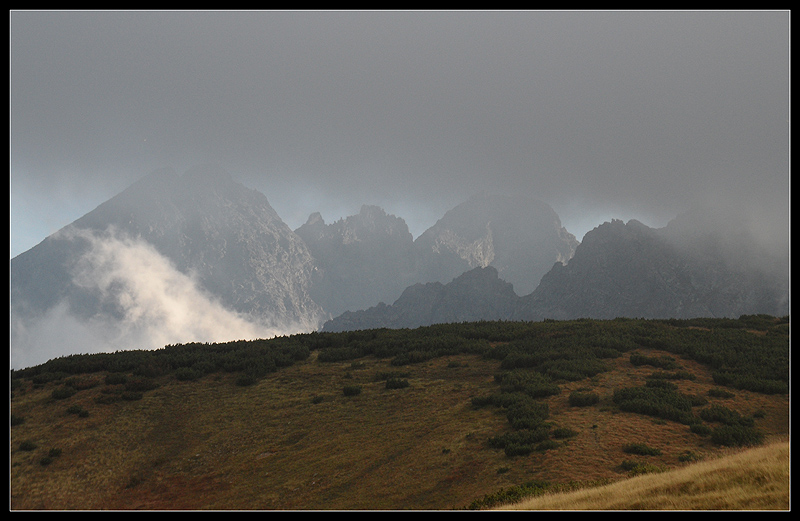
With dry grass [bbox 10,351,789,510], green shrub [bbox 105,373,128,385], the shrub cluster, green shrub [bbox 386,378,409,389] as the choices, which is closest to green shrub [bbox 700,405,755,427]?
the shrub cluster

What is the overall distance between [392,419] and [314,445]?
11.7 feet

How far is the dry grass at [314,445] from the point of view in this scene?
14648 mm

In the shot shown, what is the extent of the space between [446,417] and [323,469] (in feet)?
19.2

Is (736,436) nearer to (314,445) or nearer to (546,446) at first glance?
(546,446)

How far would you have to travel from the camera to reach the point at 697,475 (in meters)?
10.6

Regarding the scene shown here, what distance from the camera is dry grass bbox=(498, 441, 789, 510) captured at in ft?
29.0

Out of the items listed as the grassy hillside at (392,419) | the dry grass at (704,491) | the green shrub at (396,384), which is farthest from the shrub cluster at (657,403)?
the green shrub at (396,384)

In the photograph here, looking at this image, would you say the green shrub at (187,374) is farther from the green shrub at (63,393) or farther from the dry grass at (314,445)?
the green shrub at (63,393)

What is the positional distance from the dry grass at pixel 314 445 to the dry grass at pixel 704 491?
267 cm

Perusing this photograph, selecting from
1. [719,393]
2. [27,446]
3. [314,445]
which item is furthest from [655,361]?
[27,446]

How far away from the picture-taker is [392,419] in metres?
20.0

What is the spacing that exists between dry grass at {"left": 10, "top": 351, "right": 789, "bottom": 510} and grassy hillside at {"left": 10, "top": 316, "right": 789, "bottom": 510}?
0.26 feet

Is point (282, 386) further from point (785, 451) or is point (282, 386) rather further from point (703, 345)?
point (703, 345)
